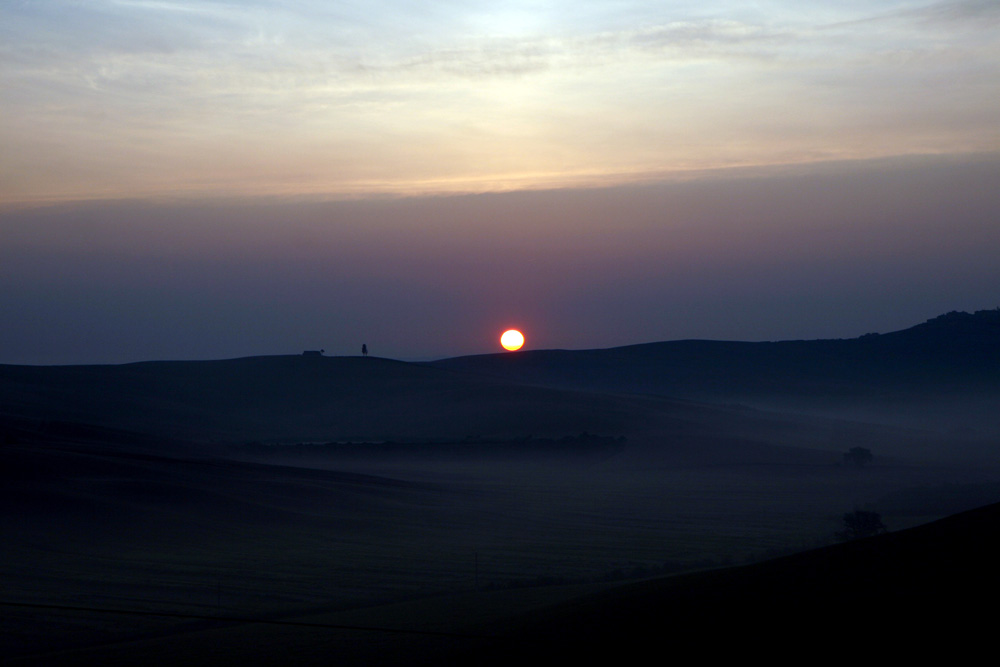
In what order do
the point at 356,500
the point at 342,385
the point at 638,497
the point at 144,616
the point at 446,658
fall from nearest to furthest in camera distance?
1. the point at 446,658
2. the point at 144,616
3. the point at 356,500
4. the point at 638,497
5. the point at 342,385

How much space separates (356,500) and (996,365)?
402ft

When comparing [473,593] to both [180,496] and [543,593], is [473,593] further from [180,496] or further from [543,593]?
[180,496]

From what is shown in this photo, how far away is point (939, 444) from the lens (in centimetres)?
7531

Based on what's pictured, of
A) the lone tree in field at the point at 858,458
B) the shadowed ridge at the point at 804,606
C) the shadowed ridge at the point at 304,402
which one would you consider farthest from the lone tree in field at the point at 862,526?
the shadowed ridge at the point at 304,402

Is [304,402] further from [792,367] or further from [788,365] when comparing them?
[788,365]

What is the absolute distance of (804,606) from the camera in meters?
13.6

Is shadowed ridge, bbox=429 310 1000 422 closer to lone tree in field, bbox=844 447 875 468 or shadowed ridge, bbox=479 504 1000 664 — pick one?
lone tree in field, bbox=844 447 875 468

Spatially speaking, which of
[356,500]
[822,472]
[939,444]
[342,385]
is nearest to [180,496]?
[356,500]

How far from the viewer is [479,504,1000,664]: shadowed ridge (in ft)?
40.6

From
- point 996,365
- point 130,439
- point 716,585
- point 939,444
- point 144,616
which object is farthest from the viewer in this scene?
point 996,365

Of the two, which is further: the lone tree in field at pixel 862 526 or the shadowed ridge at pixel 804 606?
the lone tree in field at pixel 862 526

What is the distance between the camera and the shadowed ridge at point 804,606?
488 inches

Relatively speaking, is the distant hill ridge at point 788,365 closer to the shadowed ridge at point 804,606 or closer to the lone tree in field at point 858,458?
the lone tree in field at point 858,458

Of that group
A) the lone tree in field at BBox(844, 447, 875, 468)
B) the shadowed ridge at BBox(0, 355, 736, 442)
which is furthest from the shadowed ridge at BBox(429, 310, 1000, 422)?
the lone tree in field at BBox(844, 447, 875, 468)
